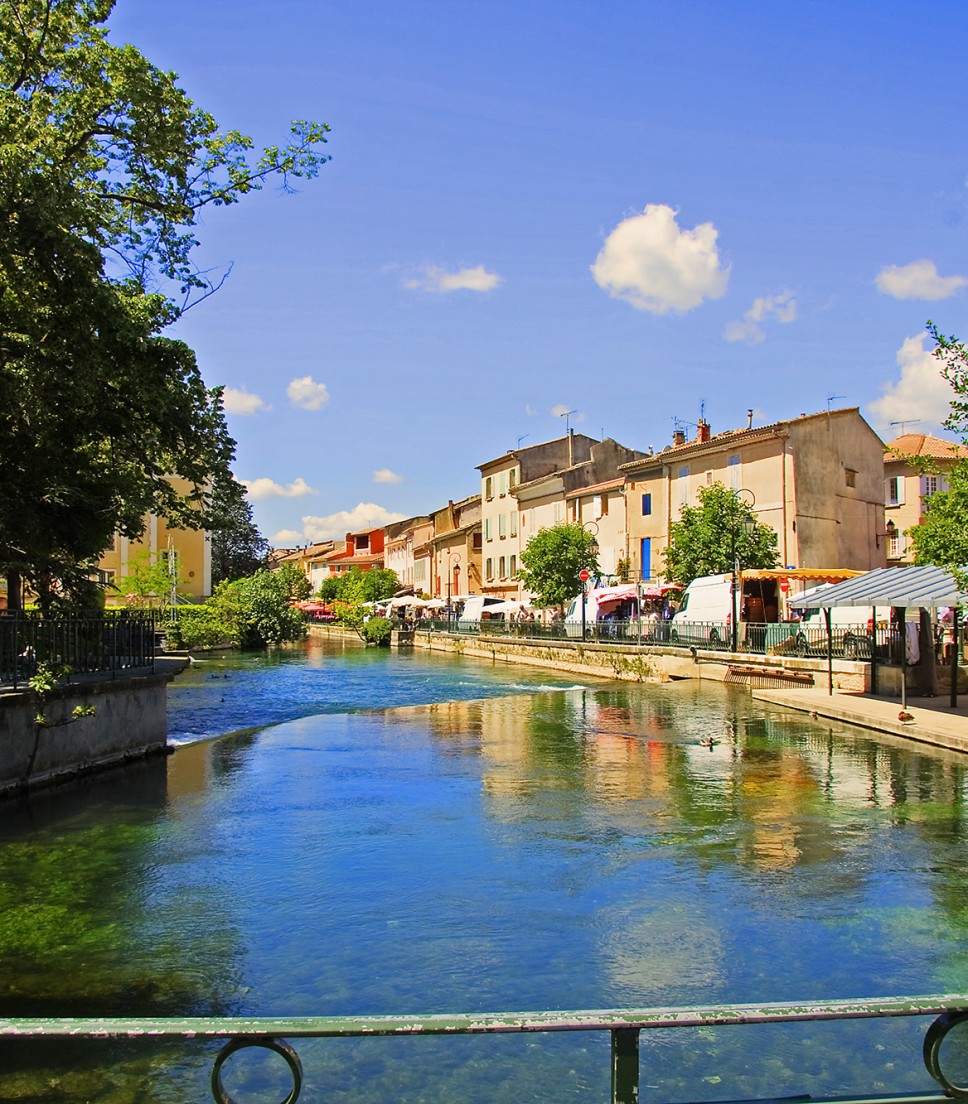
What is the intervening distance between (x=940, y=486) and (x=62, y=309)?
4423 cm

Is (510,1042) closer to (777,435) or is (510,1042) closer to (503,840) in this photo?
(503,840)

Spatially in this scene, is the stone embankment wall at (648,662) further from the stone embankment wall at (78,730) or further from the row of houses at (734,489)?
the stone embankment wall at (78,730)

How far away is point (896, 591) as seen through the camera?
2025cm

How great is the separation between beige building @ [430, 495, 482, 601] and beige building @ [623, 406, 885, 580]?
29.2 metres

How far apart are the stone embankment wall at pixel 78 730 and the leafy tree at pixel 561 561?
111 ft

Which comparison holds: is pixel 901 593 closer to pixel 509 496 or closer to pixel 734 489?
pixel 734 489

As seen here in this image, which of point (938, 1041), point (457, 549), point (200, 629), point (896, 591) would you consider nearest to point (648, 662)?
point (896, 591)

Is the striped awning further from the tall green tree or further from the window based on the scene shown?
the window

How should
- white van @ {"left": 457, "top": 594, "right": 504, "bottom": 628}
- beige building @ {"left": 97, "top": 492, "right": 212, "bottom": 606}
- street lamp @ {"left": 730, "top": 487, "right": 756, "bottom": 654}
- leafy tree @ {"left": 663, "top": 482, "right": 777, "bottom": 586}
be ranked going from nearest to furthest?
1. street lamp @ {"left": 730, "top": 487, "right": 756, "bottom": 654}
2. leafy tree @ {"left": 663, "top": 482, "right": 777, "bottom": 586}
3. beige building @ {"left": 97, "top": 492, "right": 212, "bottom": 606}
4. white van @ {"left": 457, "top": 594, "right": 504, "bottom": 628}

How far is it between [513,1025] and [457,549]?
7626cm

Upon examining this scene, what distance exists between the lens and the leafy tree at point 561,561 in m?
50.5

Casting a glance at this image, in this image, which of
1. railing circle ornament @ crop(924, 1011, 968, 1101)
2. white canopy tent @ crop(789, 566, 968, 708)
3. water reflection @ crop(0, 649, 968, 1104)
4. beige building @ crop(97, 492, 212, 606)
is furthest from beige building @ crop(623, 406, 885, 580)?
railing circle ornament @ crop(924, 1011, 968, 1101)

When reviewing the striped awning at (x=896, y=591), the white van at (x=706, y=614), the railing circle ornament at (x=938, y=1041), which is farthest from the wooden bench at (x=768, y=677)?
the railing circle ornament at (x=938, y=1041)

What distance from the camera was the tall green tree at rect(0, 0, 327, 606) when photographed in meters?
11.5
